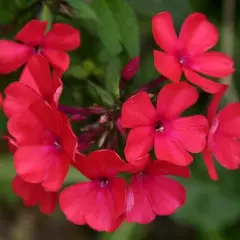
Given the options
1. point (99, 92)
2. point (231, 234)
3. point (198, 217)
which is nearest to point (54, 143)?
point (99, 92)

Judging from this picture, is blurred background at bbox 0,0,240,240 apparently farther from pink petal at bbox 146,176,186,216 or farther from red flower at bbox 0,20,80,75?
pink petal at bbox 146,176,186,216

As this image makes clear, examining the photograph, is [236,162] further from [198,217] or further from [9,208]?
[9,208]

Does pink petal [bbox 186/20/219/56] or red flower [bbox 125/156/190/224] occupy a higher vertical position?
pink petal [bbox 186/20/219/56]

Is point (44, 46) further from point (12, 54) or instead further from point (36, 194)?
point (36, 194)

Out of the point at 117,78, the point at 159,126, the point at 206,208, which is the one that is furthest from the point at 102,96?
the point at 206,208

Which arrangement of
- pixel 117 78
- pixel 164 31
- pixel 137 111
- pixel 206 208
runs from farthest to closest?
1. pixel 206 208
2. pixel 117 78
3. pixel 164 31
4. pixel 137 111

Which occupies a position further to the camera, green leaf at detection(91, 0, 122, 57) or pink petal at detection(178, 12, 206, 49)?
green leaf at detection(91, 0, 122, 57)

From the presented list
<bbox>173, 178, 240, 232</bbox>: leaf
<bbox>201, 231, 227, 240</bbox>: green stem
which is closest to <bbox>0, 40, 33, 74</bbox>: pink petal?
<bbox>173, 178, 240, 232</bbox>: leaf

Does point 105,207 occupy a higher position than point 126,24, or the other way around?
point 126,24
